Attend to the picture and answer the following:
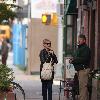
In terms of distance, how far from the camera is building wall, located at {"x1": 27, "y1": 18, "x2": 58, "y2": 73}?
103 ft

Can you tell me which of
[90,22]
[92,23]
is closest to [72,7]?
[90,22]

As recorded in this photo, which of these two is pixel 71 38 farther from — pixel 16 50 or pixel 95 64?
pixel 16 50

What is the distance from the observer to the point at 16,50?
39562 mm

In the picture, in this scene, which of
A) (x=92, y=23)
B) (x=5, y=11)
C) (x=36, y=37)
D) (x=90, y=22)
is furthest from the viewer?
(x=36, y=37)

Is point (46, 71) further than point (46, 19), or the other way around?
point (46, 19)

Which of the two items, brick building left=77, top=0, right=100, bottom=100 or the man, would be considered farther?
brick building left=77, top=0, right=100, bottom=100

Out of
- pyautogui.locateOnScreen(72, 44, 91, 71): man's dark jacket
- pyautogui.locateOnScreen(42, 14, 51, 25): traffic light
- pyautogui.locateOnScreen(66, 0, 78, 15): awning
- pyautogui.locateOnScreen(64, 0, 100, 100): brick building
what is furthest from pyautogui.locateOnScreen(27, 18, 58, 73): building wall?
pyautogui.locateOnScreen(72, 44, 91, 71): man's dark jacket

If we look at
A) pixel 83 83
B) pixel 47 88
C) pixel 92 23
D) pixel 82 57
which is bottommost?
pixel 47 88

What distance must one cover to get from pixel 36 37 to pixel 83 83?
15.6 metres

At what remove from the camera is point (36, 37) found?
31.5 metres

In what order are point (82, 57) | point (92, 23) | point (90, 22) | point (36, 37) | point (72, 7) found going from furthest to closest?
point (36, 37), point (72, 7), point (90, 22), point (92, 23), point (82, 57)

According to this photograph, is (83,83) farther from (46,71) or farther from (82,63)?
(46,71)

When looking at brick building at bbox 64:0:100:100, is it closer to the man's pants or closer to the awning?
the awning

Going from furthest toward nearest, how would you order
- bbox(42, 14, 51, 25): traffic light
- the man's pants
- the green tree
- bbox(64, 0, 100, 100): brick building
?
1. bbox(42, 14, 51, 25): traffic light
2. the green tree
3. bbox(64, 0, 100, 100): brick building
4. the man's pants
